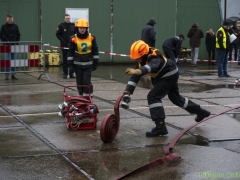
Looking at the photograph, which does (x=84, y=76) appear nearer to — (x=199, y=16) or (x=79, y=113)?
(x=79, y=113)

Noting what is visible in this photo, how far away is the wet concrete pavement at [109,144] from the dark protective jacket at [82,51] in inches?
39.1

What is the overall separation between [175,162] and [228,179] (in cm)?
85

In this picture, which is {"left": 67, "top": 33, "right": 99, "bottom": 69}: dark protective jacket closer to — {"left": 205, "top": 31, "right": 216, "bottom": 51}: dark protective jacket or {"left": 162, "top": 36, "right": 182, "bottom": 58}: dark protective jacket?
{"left": 162, "top": 36, "right": 182, "bottom": 58}: dark protective jacket

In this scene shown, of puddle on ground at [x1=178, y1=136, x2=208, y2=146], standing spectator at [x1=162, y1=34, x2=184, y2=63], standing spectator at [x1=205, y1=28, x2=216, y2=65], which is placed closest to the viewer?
puddle on ground at [x1=178, y1=136, x2=208, y2=146]

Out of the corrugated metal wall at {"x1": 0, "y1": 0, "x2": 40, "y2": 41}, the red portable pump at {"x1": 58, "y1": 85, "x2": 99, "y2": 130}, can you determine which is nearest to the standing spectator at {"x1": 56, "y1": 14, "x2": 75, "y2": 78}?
the corrugated metal wall at {"x1": 0, "y1": 0, "x2": 40, "y2": 41}

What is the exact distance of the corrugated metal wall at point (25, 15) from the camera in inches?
734

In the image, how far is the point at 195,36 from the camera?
20500mm

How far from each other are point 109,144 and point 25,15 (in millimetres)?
12766

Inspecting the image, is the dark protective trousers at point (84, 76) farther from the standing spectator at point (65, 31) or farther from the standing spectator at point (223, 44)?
the standing spectator at point (223, 44)

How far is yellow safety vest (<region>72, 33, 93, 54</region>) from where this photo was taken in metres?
9.69

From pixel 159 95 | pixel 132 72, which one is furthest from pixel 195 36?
pixel 132 72

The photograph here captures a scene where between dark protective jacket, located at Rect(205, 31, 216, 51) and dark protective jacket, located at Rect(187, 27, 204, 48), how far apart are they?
0.85 metres

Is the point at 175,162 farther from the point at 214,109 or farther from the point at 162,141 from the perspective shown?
the point at 214,109

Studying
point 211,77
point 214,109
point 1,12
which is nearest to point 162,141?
point 214,109
